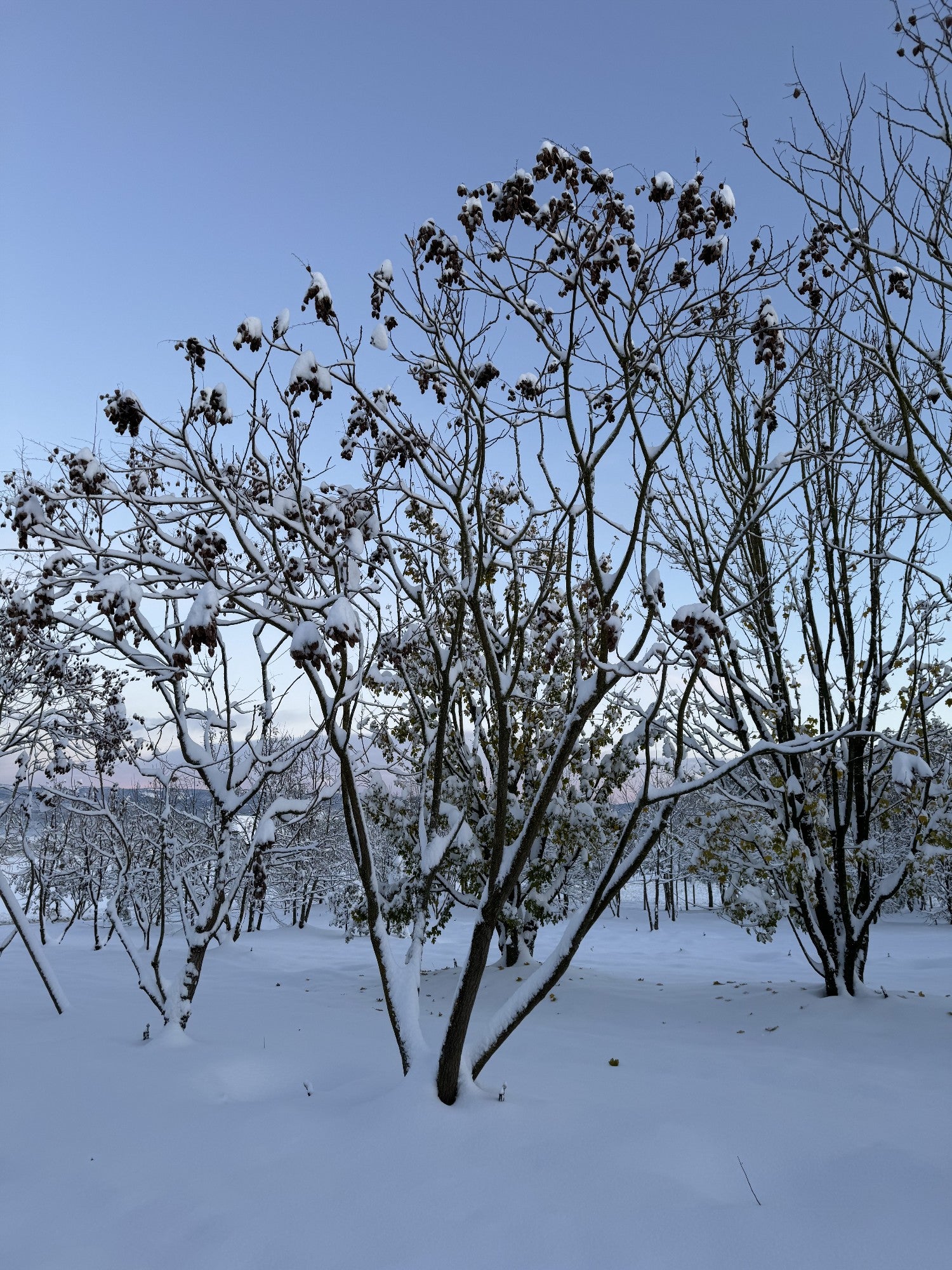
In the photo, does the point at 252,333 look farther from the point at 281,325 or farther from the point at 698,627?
the point at 698,627

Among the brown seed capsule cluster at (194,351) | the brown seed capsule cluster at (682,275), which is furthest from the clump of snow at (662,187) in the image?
the brown seed capsule cluster at (194,351)

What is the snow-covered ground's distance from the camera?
2926 millimetres

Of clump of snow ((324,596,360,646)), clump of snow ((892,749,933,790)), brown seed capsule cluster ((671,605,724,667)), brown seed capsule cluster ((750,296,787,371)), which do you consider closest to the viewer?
clump of snow ((324,596,360,646))

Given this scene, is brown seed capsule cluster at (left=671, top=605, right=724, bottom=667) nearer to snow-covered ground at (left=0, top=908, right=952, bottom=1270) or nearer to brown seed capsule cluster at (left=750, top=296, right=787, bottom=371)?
brown seed capsule cluster at (left=750, top=296, right=787, bottom=371)

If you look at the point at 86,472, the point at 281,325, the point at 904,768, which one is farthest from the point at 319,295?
the point at 904,768

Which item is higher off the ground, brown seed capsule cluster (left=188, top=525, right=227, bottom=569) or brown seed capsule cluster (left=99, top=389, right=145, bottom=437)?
brown seed capsule cluster (left=99, top=389, right=145, bottom=437)

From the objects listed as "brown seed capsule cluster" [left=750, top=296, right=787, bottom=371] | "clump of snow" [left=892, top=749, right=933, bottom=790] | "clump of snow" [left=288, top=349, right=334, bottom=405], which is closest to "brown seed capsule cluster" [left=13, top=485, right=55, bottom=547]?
"clump of snow" [left=288, top=349, right=334, bottom=405]

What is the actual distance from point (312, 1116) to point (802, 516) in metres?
8.47

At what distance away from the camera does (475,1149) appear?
3594 mm

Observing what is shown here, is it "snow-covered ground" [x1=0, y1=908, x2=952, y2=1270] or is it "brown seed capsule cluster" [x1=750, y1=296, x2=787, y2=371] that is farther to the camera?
"brown seed capsule cluster" [x1=750, y1=296, x2=787, y2=371]

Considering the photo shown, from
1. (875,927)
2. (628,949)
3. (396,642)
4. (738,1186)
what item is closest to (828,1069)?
(738,1186)

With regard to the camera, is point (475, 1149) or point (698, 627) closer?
point (698, 627)

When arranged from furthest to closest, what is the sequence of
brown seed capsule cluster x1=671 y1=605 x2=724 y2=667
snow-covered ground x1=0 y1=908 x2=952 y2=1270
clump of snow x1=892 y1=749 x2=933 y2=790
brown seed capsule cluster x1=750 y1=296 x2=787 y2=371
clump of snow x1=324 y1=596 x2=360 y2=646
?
clump of snow x1=892 y1=749 x2=933 y2=790, brown seed capsule cluster x1=750 y1=296 x2=787 y2=371, brown seed capsule cluster x1=671 y1=605 x2=724 y2=667, clump of snow x1=324 y1=596 x2=360 y2=646, snow-covered ground x1=0 y1=908 x2=952 y2=1270

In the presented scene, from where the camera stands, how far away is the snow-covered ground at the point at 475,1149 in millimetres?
2926
